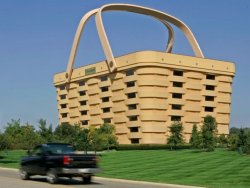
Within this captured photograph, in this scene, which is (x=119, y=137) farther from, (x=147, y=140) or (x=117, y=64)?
(x=117, y=64)

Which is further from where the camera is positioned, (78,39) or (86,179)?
(78,39)

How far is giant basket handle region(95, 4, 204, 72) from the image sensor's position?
10507 centimetres

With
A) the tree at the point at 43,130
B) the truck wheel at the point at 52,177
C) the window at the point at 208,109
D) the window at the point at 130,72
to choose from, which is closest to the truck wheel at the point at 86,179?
the truck wheel at the point at 52,177

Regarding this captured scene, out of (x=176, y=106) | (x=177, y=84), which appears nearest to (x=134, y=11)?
(x=177, y=84)

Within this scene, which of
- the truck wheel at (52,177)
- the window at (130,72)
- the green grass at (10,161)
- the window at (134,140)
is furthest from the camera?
the window at (130,72)

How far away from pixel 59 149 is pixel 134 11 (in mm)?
94720

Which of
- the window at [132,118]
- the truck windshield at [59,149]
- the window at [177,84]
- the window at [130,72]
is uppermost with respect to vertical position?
the window at [130,72]

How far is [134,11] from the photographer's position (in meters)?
112

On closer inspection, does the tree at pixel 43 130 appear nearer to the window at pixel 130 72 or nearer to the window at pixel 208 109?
the window at pixel 130 72

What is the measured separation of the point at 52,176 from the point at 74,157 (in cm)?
130

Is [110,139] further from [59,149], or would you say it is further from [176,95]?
[59,149]

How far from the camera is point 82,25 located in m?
117

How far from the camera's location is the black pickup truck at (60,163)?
19094 millimetres

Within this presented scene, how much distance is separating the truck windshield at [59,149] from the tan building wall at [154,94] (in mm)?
72216
